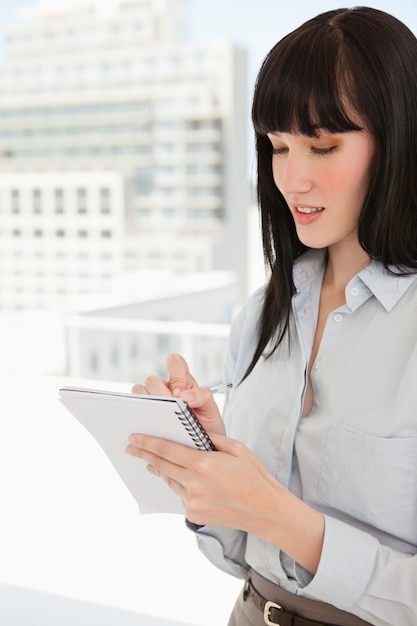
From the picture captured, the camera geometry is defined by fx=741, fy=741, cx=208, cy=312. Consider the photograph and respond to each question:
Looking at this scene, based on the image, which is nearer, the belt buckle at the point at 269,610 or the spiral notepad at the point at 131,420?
the spiral notepad at the point at 131,420

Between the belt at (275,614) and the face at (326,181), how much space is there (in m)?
0.46

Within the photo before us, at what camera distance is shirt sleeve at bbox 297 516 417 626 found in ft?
2.71

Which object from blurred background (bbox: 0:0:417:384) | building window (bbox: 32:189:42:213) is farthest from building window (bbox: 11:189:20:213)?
building window (bbox: 32:189:42:213)

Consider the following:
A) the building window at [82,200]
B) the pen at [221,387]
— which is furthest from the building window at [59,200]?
the pen at [221,387]

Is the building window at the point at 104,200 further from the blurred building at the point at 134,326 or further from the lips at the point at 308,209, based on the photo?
the lips at the point at 308,209

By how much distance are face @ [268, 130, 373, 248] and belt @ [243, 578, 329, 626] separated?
1.50ft

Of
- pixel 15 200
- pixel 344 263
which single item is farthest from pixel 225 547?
pixel 15 200

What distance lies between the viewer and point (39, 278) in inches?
774

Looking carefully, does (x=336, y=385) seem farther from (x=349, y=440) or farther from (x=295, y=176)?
(x=295, y=176)

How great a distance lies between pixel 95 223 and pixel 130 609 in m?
17.8

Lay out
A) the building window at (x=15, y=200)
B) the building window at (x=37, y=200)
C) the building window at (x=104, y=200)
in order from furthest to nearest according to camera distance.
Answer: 1. the building window at (x=15, y=200)
2. the building window at (x=104, y=200)
3. the building window at (x=37, y=200)

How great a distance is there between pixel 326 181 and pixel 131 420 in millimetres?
368

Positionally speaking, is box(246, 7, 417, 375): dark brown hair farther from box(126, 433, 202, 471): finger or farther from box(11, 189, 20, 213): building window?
box(11, 189, 20, 213): building window

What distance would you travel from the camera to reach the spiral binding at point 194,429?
772mm
